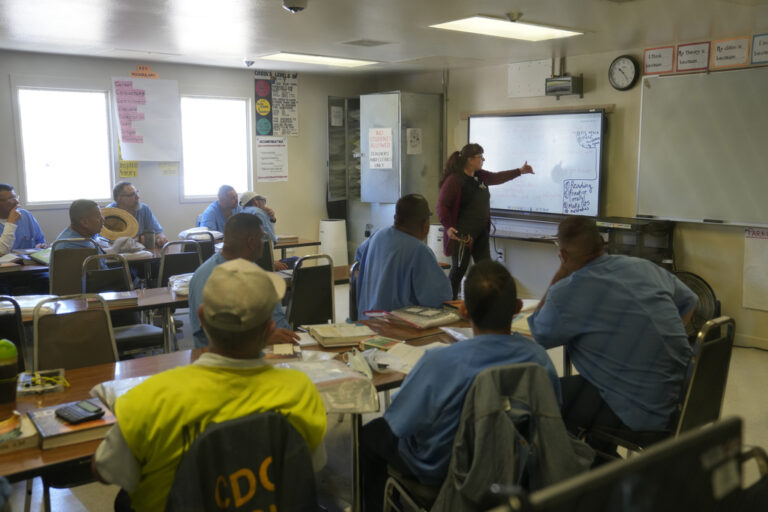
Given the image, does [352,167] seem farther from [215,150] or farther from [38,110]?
[38,110]

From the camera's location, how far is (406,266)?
3.30 m

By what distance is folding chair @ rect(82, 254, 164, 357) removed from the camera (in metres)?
3.74

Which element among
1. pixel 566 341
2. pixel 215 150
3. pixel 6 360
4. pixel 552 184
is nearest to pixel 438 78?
pixel 552 184

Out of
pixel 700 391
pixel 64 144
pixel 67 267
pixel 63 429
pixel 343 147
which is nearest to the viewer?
pixel 63 429

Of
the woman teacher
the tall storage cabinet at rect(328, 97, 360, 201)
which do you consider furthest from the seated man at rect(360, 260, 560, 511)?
the tall storage cabinet at rect(328, 97, 360, 201)

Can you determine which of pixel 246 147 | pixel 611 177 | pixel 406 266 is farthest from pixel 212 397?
pixel 246 147

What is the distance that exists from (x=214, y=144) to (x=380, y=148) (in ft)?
6.23

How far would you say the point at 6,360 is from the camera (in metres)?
2.03

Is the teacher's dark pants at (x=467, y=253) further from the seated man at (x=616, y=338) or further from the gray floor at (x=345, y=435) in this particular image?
the seated man at (x=616, y=338)

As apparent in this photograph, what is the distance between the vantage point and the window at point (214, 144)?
7.52m

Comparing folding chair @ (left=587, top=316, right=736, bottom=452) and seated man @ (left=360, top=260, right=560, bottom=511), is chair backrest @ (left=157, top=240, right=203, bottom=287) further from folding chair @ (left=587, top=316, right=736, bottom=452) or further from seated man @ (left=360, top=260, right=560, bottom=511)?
folding chair @ (left=587, top=316, right=736, bottom=452)

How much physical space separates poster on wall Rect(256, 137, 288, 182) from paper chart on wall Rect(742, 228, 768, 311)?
5034mm

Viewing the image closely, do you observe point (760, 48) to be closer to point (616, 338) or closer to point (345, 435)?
point (616, 338)

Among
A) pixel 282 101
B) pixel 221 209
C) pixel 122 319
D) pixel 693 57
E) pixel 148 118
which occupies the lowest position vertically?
pixel 122 319
